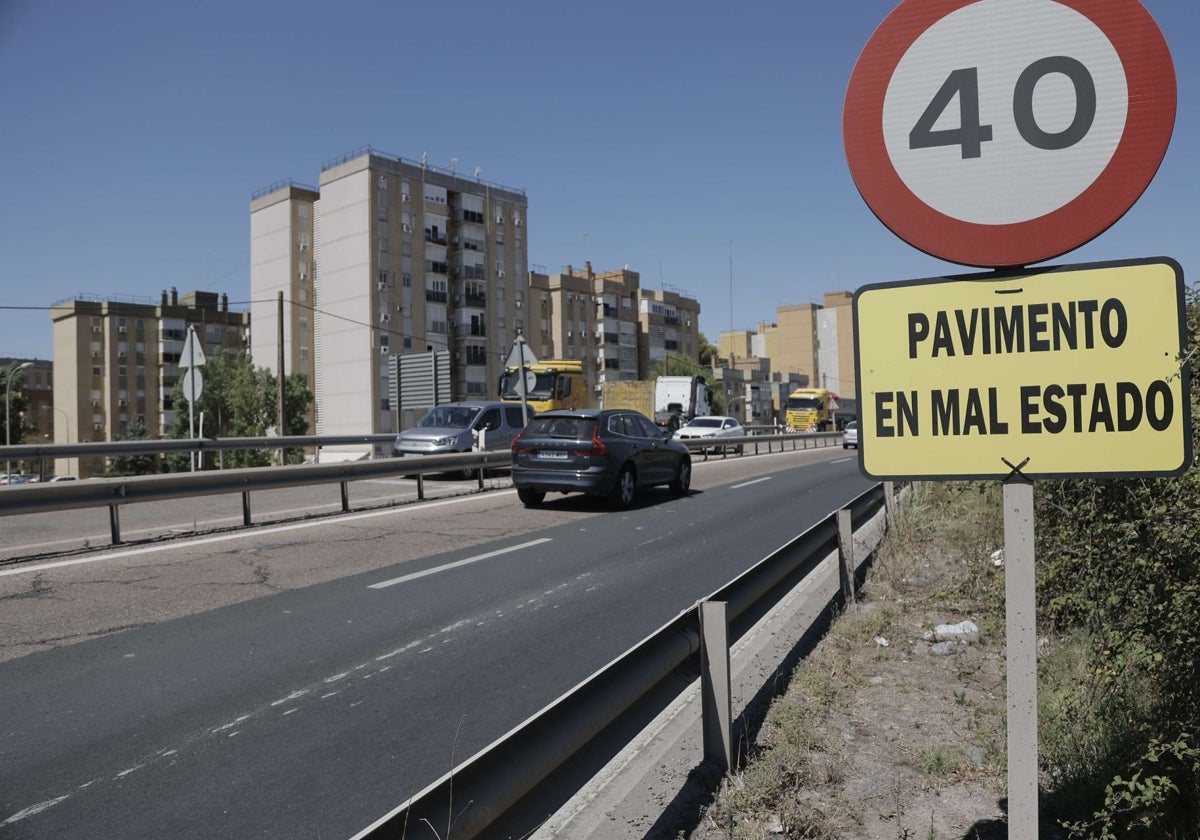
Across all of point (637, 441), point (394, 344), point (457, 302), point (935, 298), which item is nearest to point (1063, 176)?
point (935, 298)

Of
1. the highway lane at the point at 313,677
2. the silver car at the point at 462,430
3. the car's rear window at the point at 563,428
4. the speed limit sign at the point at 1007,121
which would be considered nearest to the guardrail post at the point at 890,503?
the highway lane at the point at 313,677

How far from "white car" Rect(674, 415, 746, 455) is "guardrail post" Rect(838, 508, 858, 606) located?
3020 centimetres

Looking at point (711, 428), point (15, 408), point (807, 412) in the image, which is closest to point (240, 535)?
point (711, 428)

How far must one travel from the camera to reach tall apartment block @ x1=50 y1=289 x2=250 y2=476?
104 m

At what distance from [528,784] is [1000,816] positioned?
2.14 metres

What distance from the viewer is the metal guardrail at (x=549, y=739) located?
2.02 metres

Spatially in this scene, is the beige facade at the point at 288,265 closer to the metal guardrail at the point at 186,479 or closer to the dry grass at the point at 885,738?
the metal guardrail at the point at 186,479

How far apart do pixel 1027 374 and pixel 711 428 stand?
38.0m

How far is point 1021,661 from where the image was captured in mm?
2434

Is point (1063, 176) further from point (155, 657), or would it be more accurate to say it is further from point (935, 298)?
point (155, 657)

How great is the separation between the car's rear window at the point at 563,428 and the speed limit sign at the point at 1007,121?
1344cm

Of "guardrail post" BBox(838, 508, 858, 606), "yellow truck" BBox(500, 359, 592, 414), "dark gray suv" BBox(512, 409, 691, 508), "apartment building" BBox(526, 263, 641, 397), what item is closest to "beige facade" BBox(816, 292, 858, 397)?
"apartment building" BBox(526, 263, 641, 397)

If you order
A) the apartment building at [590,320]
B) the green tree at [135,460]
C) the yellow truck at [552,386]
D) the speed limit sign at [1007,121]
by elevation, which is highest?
the apartment building at [590,320]

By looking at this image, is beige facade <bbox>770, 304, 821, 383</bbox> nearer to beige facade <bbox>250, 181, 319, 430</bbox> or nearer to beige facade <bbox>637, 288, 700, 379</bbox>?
beige facade <bbox>637, 288, 700, 379</bbox>
